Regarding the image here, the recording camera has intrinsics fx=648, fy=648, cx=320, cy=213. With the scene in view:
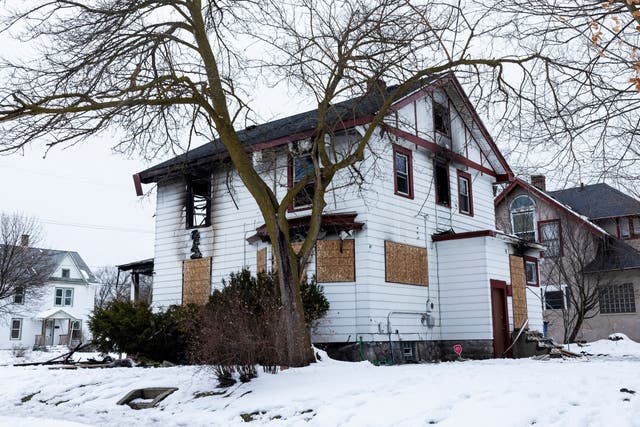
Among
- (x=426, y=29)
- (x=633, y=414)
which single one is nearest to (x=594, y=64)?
(x=426, y=29)

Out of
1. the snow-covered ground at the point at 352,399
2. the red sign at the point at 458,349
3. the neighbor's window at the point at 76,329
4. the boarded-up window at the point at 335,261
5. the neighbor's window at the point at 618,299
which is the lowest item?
→ the snow-covered ground at the point at 352,399

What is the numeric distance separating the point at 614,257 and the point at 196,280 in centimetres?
1890

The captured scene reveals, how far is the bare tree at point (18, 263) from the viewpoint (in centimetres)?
3488

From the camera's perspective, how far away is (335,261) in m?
17.2

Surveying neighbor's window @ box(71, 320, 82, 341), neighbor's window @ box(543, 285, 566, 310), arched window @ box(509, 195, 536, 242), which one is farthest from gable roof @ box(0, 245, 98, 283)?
neighbor's window @ box(543, 285, 566, 310)

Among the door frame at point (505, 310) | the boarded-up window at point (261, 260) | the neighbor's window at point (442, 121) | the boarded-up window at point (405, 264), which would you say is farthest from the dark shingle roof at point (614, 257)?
the boarded-up window at point (261, 260)

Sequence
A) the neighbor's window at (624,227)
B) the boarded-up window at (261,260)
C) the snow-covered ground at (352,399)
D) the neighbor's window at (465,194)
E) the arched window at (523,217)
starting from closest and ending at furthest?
the snow-covered ground at (352,399) < the boarded-up window at (261,260) < the neighbor's window at (465,194) < the neighbor's window at (624,227) < the arched window at (523,217)

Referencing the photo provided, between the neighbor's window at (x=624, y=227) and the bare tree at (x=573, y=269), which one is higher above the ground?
the neighbor's window at (x=624, y=227)

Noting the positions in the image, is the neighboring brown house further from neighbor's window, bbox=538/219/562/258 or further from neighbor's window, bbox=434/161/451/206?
neighbor's window, bbox=434/161/451/206

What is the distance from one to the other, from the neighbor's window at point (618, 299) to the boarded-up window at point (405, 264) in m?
13.3

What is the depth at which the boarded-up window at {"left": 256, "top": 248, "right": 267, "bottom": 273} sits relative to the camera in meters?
18.3

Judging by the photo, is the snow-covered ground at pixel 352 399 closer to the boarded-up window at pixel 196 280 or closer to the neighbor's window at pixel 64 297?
the boarded-up window at pixel 196 280

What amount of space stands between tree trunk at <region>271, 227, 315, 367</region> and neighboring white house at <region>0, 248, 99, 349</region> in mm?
33052

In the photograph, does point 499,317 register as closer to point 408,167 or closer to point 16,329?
point 408,167
